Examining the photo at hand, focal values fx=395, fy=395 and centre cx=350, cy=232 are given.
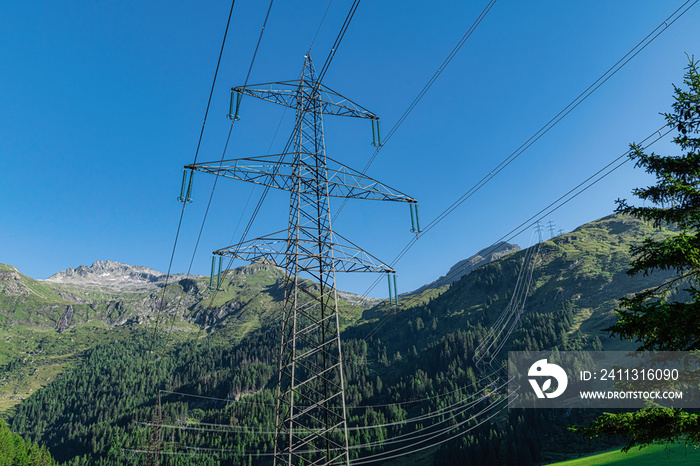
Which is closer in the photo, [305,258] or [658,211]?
[658,211]

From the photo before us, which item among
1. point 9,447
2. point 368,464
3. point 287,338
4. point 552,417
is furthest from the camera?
point 368,464

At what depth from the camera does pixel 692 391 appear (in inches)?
486

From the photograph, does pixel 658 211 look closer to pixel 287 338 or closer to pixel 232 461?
pixel 287 338

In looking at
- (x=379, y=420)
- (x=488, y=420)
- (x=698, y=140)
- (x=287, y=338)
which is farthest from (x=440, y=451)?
(x=698, y=140)

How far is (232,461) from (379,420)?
75.1 meters

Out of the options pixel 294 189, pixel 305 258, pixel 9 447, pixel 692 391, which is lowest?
pixel 9 447
